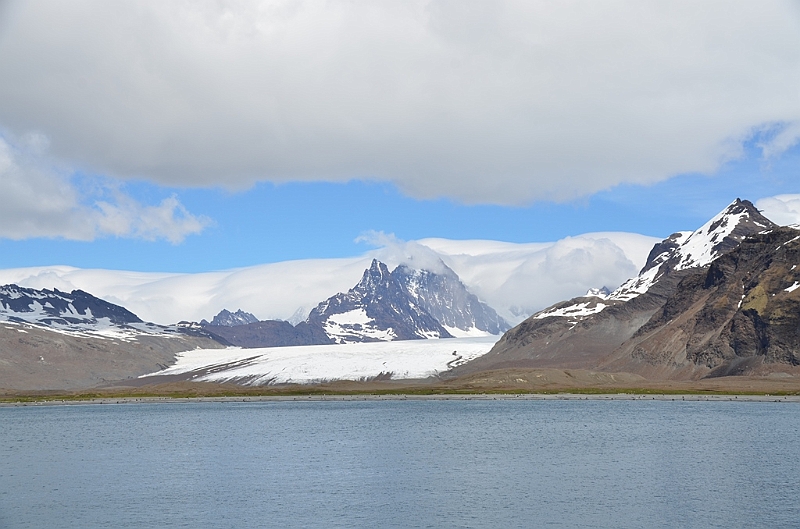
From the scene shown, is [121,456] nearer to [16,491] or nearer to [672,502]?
[16,491]

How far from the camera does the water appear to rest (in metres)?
64.5

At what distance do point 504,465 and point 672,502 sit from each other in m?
24.0

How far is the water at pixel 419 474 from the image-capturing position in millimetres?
64500

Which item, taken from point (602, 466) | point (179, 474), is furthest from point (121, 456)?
point (602, 466)

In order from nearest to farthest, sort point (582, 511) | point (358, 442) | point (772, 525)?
point (772, 525), point (582, 511), point (358, 442)

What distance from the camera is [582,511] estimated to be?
6431 cm

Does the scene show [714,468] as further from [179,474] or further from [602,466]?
[179,474]

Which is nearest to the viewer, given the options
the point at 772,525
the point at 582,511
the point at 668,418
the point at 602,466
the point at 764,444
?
the point at 772,525

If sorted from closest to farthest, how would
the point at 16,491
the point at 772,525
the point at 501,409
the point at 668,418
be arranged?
the point at 772,525 < the point at 16,491 < the point at 668,418 < the point at 501,409

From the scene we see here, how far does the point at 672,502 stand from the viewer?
67.1 metres

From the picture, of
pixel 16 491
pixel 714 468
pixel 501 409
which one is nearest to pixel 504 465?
pixel 714 468

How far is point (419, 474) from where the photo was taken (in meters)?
84.7

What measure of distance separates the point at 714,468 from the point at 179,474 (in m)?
50.4

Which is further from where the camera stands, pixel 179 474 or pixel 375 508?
pixel 179 474
